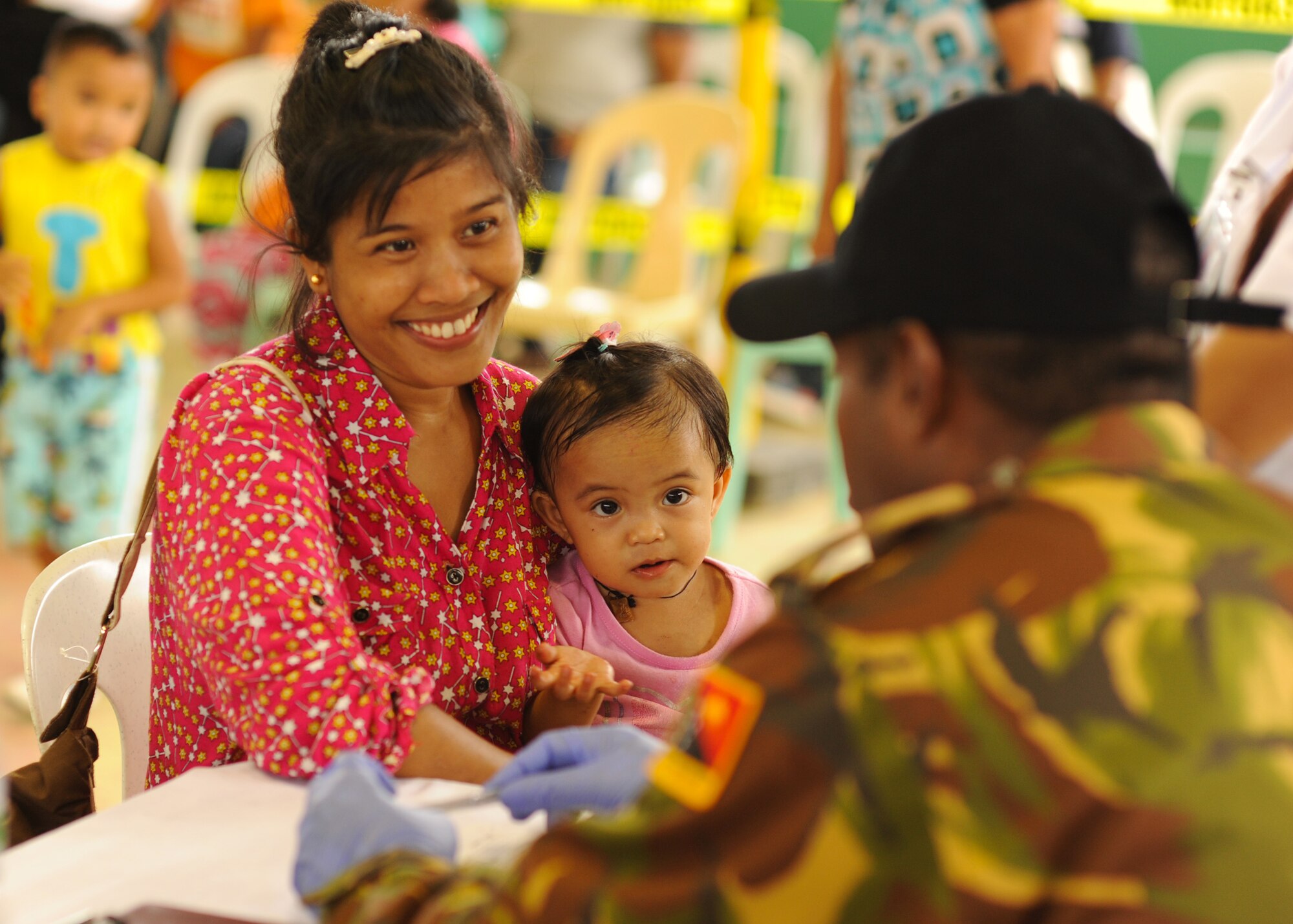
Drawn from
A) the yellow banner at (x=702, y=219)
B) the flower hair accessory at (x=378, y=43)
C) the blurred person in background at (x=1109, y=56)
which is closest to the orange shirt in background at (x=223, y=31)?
the yellow banner at (x=702, y=219)

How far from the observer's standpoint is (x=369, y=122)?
138 centimetres

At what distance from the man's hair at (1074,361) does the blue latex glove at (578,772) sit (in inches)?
16.2

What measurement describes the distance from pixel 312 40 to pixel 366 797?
0.87 metres

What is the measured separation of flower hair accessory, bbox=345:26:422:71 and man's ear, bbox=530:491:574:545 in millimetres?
555

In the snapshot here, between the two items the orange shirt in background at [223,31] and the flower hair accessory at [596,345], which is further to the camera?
the orange shirt in background at [223,31]

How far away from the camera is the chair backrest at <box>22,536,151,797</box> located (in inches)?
61.4

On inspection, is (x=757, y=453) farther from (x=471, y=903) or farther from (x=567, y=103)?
(x=471, y=903)

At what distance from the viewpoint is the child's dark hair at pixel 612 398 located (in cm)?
163

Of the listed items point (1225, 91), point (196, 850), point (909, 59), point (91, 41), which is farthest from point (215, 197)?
point (196, 850)

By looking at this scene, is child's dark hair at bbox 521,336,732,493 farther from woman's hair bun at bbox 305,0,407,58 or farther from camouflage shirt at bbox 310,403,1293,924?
camouflage shirt at bbox 310,403,1293,924

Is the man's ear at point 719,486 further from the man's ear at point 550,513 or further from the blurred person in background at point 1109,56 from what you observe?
the blurred person in background at point 1109,56

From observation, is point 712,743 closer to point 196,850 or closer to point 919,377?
point 919,377

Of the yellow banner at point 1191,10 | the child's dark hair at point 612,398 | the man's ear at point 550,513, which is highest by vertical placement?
the yellow banner at point 1191,10

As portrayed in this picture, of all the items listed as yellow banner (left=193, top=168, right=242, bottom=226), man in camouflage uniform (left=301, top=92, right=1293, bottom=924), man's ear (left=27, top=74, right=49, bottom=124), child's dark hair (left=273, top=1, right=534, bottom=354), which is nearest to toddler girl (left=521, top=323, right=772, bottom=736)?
child's dark hair (left=273, top=1, right=534, bottom=354)
